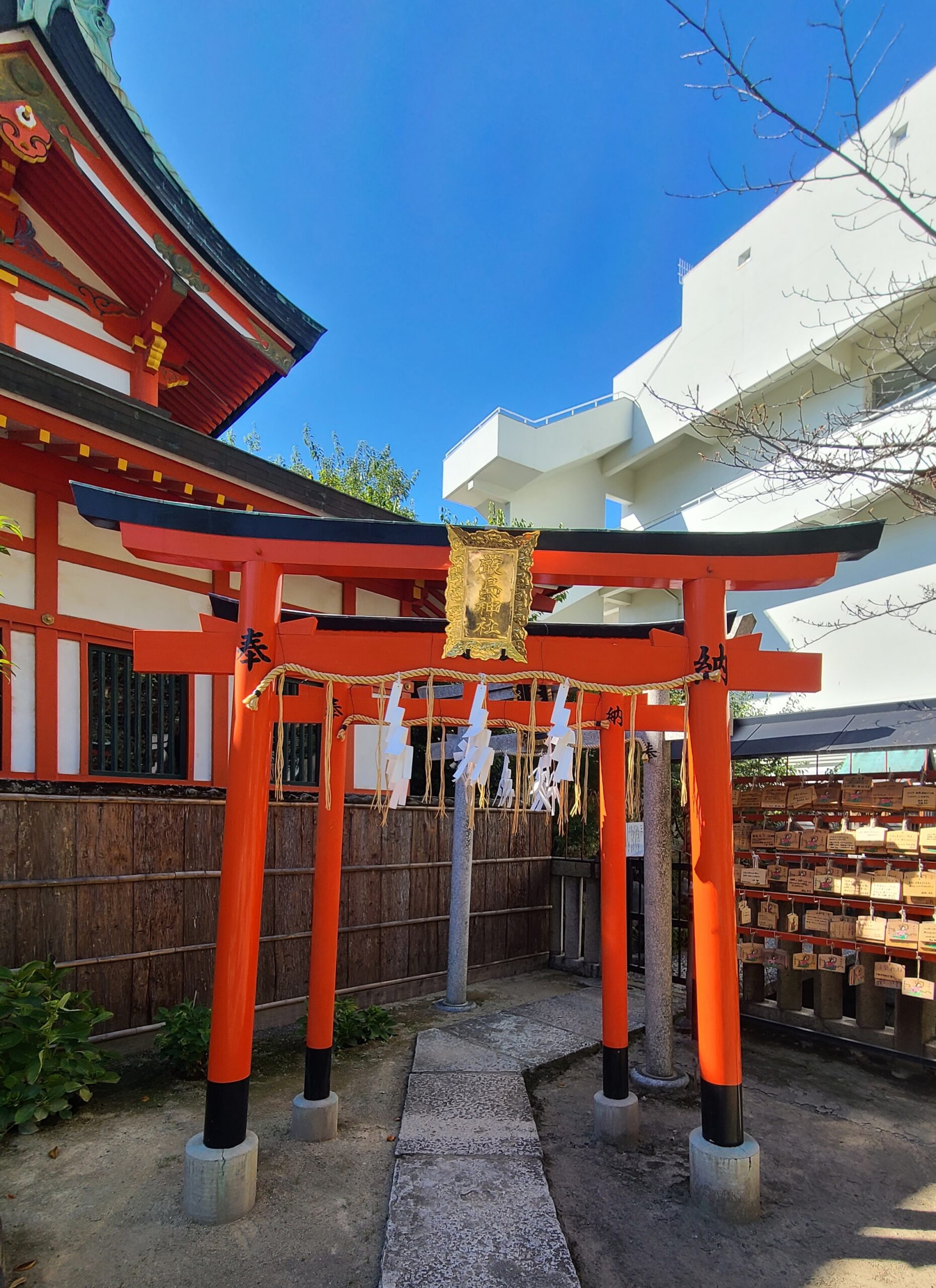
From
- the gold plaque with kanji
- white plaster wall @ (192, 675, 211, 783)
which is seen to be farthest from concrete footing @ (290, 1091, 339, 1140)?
white plaster wall @ (192, 675, 211, 783)

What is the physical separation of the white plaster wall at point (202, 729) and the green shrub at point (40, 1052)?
2.32 metres

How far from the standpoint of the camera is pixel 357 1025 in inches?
237

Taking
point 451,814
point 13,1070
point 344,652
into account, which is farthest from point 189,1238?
point 451,814

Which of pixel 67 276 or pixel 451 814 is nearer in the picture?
pixel 67 276

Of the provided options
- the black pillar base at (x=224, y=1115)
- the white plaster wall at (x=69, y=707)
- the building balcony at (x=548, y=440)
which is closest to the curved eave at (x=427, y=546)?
the black pillar base at (x=224, y=1115)

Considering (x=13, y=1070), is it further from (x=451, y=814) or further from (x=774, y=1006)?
(x=774, y=1006)

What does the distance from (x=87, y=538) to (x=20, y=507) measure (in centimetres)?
56

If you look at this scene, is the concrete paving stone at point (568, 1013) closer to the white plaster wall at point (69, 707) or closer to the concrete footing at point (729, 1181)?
the concrete footing at point (729, 1181)

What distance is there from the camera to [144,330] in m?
7.51

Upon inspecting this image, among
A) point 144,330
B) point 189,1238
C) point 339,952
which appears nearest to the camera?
point 189,1238

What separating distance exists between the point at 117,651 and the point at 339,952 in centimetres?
339

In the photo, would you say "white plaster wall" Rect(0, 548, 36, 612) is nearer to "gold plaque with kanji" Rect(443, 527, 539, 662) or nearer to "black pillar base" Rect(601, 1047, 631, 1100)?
"gold plaque with kanji" Rect(443, 527, 539, 662)

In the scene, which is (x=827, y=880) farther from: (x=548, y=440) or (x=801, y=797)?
(x=548, y=440)

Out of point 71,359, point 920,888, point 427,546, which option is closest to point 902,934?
point 920,888
